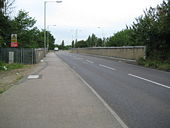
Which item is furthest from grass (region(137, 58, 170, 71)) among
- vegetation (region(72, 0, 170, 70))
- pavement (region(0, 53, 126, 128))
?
pavement (region(0, 53, 126, 128))

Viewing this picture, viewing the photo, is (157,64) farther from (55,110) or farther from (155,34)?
(55,110)

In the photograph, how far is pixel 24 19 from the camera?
38.2 m

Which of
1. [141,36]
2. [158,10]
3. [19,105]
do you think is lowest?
[19,105]

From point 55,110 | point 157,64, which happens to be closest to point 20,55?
point 157,64

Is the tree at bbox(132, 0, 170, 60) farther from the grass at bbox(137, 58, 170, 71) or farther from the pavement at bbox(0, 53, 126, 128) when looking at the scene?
the pavement at bbox(0, 53, 126, 128)

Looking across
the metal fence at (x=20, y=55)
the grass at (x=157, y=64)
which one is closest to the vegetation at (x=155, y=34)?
the grass at (x=157, y=64)

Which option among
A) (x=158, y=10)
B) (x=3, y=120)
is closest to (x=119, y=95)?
(x=3, y=120)

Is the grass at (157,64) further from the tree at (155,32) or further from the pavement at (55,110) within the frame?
the pavement at (55,110)

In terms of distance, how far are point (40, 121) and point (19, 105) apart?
1880 mm

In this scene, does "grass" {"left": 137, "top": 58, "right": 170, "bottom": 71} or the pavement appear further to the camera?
"grass" {"left": 137, "top": 58, "right": 170, "bottom": 71}

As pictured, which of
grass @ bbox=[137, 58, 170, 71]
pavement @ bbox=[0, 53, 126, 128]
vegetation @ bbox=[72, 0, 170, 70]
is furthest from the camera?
vegetation @ bbox=[72, 0, 170, 70]

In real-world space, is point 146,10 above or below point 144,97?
above

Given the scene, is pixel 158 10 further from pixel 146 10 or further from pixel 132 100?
pixel 132 100

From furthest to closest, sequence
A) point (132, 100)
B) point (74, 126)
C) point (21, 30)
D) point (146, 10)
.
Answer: point (21, 30) → point (146, 10) → point (132, 100) → point (74, 126)
